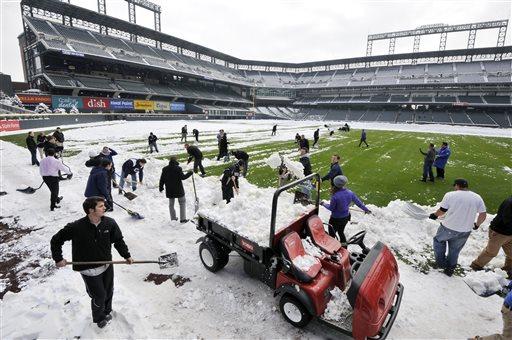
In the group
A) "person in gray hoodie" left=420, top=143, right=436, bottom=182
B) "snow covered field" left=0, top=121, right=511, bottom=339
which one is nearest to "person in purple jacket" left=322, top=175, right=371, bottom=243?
"snow covered field" left=0, top=121, right=511, bottom=339

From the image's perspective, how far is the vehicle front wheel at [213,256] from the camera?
5.08m

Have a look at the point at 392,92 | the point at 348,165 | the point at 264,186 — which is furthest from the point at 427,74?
the point at 264,186

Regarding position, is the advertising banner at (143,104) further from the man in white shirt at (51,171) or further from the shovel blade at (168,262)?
the shovel blade at (168,262)

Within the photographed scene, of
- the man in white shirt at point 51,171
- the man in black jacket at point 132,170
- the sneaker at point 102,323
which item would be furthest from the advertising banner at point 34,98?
the sneaker at point 102,323

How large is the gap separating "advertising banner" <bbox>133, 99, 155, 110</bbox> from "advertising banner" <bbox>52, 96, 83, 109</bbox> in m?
10.3

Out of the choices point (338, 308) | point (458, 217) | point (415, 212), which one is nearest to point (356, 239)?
point (338, 308)

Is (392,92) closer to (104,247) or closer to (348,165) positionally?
(348,165)

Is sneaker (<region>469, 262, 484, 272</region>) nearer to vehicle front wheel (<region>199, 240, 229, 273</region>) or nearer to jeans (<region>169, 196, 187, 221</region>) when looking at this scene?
vehicle front wheel (<region>199, 240, 229, 273</region>)

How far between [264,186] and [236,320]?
6849mm

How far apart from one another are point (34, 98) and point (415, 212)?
50.9 meters

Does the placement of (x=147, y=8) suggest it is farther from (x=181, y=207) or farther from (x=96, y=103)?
(x=181, y=207)

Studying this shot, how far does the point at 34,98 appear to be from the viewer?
3894 cm

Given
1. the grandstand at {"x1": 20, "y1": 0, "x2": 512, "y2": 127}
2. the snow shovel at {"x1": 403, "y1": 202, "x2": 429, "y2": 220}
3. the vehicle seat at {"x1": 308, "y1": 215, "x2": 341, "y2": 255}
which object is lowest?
the snow shovel at {"x1": 403, "y1": 202, "x2": 429, "y2": 220}

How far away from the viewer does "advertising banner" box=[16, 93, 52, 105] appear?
3762 cm
